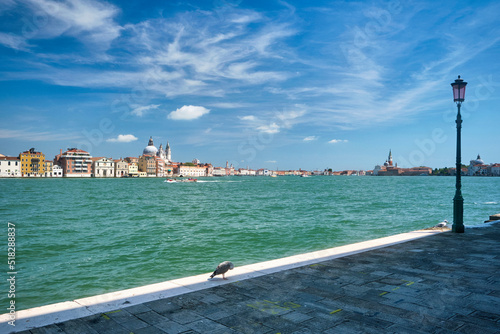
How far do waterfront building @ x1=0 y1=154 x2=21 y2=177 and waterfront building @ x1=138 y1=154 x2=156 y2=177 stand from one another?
199 ft

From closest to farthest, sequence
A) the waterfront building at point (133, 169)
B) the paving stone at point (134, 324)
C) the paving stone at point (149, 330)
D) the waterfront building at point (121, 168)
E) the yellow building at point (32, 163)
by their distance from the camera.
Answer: the paving stone at point (149, 330) < the paving stone at point (134, 324) < the yellow building at point (32, 163) < the waterfront building at point (121, 168) < the waterfront building at point (133, 169)

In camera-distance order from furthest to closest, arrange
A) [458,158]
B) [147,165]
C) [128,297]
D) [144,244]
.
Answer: [147,165], [144,244], [458,158], [128,297]

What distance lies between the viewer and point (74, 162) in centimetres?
13888

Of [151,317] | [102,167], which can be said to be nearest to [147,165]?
[102,167]

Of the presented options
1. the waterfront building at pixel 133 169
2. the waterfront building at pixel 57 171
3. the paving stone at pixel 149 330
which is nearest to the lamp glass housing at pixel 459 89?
the paving stone at pixel 149 330

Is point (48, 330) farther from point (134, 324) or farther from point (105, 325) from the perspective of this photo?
point (134, 324)

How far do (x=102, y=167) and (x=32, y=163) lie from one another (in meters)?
30.1

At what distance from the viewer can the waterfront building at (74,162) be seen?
136625 mm

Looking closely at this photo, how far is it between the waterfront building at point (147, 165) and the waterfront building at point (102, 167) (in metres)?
19.7

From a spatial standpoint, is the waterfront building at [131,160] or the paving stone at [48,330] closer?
the paving stone at [48,330]

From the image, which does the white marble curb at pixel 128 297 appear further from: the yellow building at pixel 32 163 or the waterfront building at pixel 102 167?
the waterfront building at pixel 102 167

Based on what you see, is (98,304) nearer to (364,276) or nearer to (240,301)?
(240,301)

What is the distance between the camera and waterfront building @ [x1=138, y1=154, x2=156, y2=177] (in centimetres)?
17775

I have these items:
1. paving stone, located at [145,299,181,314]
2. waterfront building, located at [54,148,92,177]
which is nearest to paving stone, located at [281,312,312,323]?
paving stone, located at [145,299,181,314]
